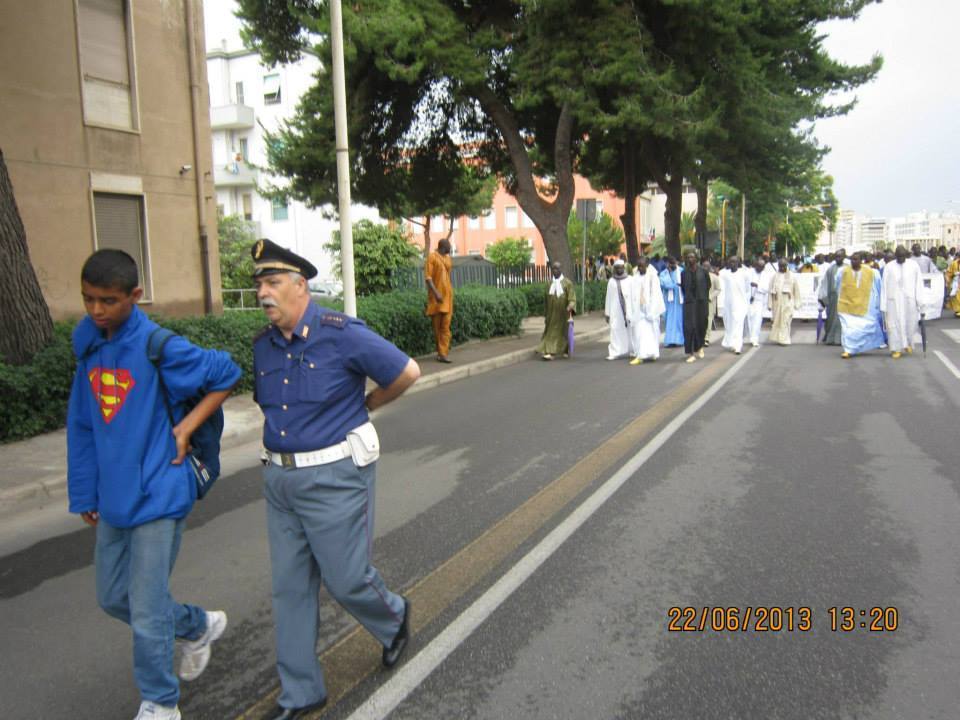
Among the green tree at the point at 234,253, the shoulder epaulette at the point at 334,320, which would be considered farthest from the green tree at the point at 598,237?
the shoulder epaulette at the point at 334,320

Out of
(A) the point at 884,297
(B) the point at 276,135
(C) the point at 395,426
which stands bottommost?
(C) the point at 395,426

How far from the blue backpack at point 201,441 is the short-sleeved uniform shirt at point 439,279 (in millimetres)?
10521

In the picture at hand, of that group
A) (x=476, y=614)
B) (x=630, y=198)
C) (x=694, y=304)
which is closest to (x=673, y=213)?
(x=630, y=198)

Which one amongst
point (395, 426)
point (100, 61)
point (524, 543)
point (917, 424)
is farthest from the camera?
point (100, 61)

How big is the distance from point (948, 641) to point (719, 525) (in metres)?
1.73

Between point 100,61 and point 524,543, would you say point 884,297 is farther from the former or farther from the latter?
point 100,61

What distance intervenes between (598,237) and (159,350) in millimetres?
59589

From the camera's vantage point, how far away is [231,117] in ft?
159

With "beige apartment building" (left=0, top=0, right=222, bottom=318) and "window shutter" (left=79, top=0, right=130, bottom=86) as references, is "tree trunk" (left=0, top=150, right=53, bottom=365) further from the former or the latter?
"window shutter" (left=79, top=0, right=130, bottom=86)

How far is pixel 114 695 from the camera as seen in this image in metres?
3.38

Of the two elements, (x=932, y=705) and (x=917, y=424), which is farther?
(x=917, y=424)

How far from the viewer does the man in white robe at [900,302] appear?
14508mm

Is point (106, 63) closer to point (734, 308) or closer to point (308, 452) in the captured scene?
point (734, 308)

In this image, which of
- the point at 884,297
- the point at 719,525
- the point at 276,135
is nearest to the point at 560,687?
the point at 719,525
